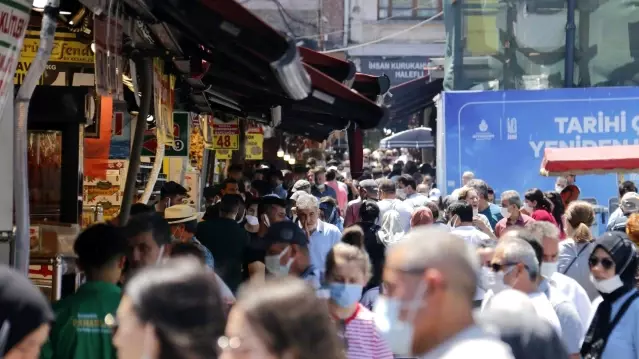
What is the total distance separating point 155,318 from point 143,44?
17.4 ft

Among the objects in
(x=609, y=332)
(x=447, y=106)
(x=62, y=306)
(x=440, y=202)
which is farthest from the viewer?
(x=447, y=106)

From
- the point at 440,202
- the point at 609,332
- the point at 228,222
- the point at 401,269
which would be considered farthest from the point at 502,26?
the point at 401,269

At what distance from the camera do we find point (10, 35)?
5336mm

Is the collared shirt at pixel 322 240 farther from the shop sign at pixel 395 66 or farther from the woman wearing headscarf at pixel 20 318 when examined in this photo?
the shop sign at pixel 395 66

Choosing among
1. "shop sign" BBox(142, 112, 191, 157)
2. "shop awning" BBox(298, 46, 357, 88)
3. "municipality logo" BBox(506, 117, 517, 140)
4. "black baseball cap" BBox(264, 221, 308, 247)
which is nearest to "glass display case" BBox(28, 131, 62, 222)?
"black baseball cap" BBox(264, 221, 308, 247)

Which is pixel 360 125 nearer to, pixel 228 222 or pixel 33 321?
pixel 228 222

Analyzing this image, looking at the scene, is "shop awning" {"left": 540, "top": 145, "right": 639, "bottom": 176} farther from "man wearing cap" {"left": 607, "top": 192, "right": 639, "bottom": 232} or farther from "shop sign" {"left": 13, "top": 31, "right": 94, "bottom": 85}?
"shop sign" {"left": 13, "top": 31, "right": 94, "bottom": 85}

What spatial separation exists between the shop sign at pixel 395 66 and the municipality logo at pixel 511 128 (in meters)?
20.7

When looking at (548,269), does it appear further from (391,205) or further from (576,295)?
(391,205)

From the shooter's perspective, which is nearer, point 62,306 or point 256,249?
point 62,306

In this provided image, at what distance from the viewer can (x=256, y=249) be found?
855 centimetres

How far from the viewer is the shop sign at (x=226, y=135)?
1936 cm

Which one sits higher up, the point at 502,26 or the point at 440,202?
the point at 502,26

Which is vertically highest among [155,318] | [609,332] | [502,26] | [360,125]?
[502,26]
